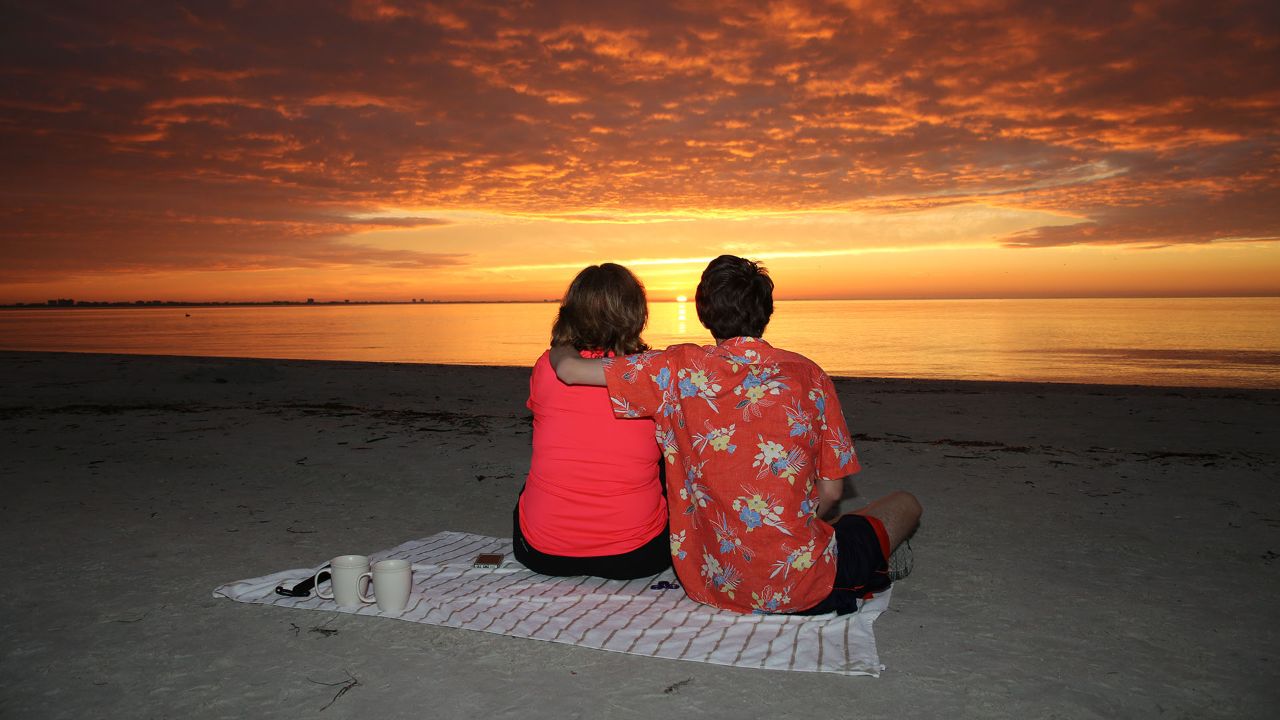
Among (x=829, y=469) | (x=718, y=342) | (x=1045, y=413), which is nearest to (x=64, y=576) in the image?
(x=718, y=342)

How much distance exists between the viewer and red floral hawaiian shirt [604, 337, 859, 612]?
2.99 meters

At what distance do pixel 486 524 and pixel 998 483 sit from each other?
12.8 ft

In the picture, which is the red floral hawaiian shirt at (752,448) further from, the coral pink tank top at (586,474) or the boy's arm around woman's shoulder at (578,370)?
the coral pink tank top at (586,474)

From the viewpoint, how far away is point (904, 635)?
322cm

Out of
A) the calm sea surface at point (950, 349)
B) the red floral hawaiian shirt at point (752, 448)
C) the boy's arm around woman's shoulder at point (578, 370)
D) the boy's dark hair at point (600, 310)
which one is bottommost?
the calm sea surface at point (950, 349)

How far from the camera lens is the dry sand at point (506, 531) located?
2.70 m

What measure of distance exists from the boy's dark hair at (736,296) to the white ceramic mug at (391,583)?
5.52ft

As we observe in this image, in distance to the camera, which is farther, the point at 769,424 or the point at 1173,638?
the point at 1173,638

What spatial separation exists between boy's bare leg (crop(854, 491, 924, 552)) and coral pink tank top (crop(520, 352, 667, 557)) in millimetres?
1028

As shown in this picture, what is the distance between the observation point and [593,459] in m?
3.46

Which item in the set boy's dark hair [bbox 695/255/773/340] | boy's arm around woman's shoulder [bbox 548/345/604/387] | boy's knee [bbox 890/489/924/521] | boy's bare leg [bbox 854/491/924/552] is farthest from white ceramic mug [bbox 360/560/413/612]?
boy's knee [bbox 890/489/924/521]

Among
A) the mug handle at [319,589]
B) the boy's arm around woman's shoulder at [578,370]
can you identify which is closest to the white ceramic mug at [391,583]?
the mug handle at [319,589]

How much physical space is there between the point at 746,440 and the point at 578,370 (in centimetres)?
72

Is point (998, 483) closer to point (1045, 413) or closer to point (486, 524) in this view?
point (486, 524)
